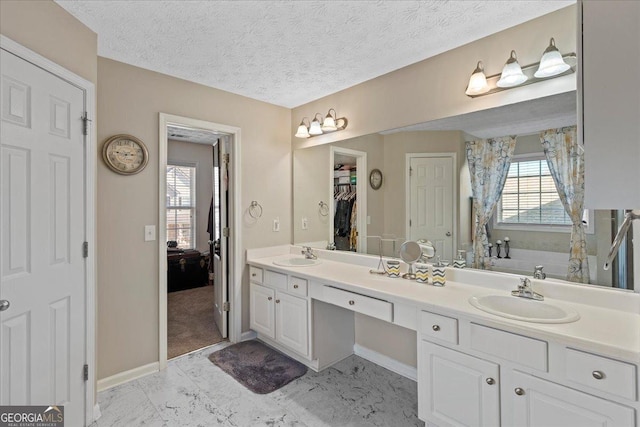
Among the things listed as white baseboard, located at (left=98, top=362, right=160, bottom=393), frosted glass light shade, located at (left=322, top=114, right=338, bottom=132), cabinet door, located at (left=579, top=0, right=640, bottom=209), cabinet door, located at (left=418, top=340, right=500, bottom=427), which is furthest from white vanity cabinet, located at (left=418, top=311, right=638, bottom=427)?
white baseboard, located at (left=98, top=362, right=160, bottom=393)

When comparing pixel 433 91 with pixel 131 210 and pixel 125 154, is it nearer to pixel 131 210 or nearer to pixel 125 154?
pixel 125 154

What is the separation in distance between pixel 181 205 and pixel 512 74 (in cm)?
511

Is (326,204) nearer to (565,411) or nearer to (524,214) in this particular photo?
(524,214)

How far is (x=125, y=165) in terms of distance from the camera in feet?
7.82

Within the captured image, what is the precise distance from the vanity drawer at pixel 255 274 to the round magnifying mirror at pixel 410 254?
4.53ft

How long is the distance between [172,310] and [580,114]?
4377 millimetres

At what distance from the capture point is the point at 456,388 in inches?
64.1

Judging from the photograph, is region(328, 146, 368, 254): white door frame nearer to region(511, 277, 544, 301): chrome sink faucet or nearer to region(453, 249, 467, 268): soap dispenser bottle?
region(453, 249, 467, 268): soap dispenser bottle

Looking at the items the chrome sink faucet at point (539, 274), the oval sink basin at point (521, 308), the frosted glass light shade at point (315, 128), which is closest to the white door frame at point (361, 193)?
the frosted glass light shade at point (315, 128)

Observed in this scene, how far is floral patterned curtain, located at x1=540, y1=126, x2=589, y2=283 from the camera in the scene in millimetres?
1703

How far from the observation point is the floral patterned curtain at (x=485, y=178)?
6.58 feet

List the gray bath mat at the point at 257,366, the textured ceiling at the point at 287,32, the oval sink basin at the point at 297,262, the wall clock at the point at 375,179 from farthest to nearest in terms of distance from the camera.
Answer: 1. the oval sink basin at the point at 297,262
2. the wall clock at the point at 375,179
3. the gray bath mat at the point at 257,366
4. the textured ceiling at the point at 287,32

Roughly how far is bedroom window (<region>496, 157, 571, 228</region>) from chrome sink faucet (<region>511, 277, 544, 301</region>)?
0.37 metres

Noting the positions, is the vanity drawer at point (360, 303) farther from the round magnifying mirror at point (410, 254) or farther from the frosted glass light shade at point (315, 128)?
the frosted glass light shade at point (315, 128)
